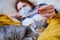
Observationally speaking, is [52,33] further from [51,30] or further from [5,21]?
[5,21]

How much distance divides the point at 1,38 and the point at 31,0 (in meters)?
1.00

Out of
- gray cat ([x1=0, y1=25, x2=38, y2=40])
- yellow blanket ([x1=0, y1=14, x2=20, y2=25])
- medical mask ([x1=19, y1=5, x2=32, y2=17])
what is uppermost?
medical mask ([x1=19, y1=5, x2=32, y2=17])

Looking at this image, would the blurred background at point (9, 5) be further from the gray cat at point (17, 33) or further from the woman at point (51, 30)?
the gray cat at point (17, 33)

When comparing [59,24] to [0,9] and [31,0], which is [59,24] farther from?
[0,9]

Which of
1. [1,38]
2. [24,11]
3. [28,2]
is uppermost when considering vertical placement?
[28,2]

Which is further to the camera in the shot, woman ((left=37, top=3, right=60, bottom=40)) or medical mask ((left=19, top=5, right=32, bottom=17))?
medical mask ((left=19, top=5, right=32, bottom=17))

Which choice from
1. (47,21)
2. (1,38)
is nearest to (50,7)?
(47,21)

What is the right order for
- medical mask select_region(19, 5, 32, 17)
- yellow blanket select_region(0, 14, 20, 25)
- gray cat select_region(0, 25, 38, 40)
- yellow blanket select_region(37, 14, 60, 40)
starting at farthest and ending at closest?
medical mask select_region(19, 5, 32, 17) < yellow blanket select_region(0, 14, 20, 25) < gray cat select_region(0, 25, 38, 40) < yellow blanket select_region(37, 14, 60, 40)

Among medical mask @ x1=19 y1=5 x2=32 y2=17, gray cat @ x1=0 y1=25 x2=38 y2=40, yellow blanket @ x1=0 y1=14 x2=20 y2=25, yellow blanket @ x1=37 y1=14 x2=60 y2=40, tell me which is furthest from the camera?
medical mask @ x1=19 y1=5 x2=32 y2=17

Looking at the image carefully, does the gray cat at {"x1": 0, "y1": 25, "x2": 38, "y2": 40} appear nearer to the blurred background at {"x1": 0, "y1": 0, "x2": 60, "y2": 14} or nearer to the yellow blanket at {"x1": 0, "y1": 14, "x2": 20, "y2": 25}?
the yellow blanket at {"x1": 0, "y1": 14, "x2": 20, "y2": 25}

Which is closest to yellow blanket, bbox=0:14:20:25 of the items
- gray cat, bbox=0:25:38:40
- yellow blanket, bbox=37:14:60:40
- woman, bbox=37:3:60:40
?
gray cat, bbox=0:25:38:40

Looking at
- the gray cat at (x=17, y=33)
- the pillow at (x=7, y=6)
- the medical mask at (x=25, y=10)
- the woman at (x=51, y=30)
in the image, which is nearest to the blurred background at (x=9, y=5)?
the pillow at (x=7, y=6)

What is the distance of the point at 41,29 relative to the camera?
1405 mm

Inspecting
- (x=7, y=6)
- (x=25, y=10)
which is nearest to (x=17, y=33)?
(x=25, y=10)
